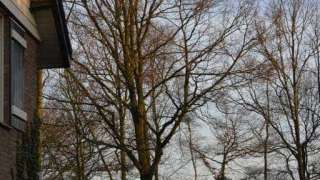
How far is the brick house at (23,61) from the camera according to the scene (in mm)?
12297

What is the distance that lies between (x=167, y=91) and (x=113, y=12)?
14.7ft

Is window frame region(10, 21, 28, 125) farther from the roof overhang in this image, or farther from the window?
the roof overhang

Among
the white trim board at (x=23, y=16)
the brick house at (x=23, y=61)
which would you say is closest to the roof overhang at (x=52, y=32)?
the brick house at (x=23, y=61)

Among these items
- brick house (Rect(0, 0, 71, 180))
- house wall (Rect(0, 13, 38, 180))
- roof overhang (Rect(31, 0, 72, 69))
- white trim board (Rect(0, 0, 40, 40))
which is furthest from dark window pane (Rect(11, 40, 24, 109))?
roof overhang (Rect(31, 0, 72, 69))

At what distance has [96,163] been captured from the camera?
35250 millimetres

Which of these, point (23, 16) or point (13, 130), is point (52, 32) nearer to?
point (23, 16)

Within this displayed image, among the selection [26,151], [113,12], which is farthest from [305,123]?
[26,151]

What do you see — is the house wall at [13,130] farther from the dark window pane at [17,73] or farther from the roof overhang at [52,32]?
the roof overhang at [52,32]

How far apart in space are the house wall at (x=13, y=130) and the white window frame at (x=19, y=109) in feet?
0.77

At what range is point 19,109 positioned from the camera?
1320cm

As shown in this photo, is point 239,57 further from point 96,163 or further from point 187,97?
point 96,163

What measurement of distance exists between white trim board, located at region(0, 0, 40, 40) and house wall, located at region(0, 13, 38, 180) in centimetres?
17

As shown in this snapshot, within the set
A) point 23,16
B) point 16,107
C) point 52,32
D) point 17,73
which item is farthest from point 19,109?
point 52,32

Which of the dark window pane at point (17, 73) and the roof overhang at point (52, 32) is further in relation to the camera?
the roof overhang at point (52, 32)
